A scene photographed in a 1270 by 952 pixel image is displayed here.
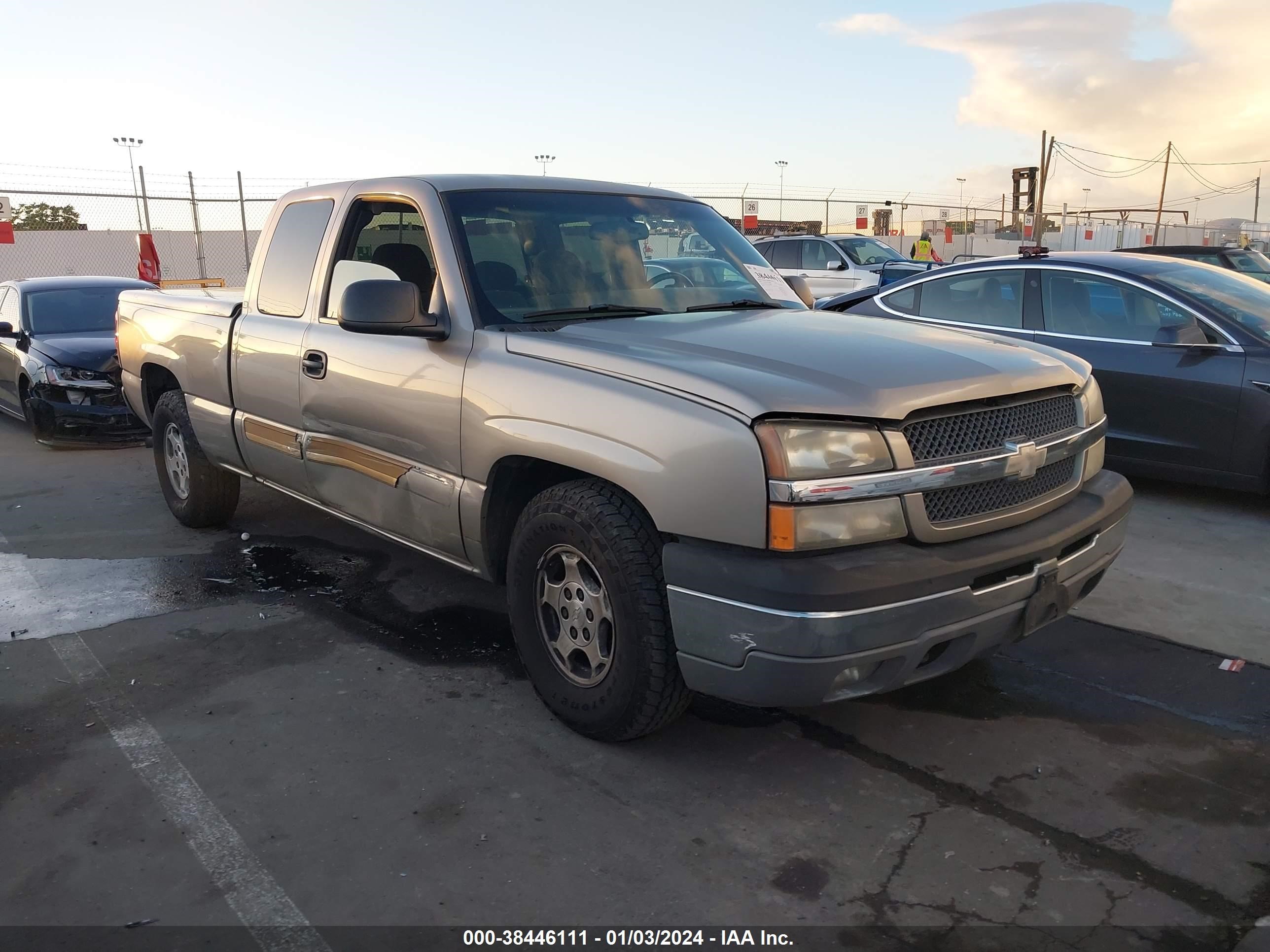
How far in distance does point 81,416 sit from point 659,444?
7.48 m

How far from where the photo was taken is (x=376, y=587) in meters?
5.13

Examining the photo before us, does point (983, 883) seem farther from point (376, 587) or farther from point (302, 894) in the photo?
point (376, 587)

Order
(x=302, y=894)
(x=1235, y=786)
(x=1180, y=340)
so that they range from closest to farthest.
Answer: (x=302, y=894) < (x=1235, y=786) < (x=1180, y=340)

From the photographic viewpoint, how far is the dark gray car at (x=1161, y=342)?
5961 mm

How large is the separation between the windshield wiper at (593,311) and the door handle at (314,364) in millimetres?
1118

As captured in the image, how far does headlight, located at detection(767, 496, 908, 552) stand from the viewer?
2.75 m

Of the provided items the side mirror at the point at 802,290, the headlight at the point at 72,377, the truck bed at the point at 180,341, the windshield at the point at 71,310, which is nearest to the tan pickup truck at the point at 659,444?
the side mirror at the point at 802,290

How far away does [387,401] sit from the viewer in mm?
4016

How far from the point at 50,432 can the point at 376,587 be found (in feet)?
17.3

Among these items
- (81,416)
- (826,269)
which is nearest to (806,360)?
(81,416)

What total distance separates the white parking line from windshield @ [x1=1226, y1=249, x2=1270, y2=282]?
448 inches

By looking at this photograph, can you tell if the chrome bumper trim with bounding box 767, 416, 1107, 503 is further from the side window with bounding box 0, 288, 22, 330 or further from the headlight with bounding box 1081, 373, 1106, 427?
the side window with bounding box 0, 288, 22, 330

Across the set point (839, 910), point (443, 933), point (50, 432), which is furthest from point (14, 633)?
point (50, 432)

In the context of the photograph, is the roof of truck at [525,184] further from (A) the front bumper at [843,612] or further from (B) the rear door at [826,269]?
(B) the rear door at [826,269]
